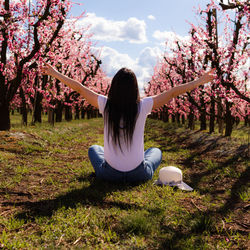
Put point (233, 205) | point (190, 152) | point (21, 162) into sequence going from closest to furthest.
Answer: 1. point (233, 205)
2. point (21, 162)
3. point (190, 152)

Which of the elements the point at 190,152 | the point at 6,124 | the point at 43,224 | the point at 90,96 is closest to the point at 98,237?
the point at 43,224

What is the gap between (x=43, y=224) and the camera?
109 inches

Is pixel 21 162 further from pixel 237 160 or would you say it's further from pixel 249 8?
pixel 249 8

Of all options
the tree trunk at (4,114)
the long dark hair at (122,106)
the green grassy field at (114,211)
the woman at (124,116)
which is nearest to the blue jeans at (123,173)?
the woman at (124,116)

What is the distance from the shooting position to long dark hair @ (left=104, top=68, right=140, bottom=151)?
135 inches

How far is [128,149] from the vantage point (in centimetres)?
376

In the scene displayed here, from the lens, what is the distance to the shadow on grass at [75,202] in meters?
3.09

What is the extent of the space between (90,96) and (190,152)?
217 inches

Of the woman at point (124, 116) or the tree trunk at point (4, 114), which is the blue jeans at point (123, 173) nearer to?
the woman at point (124, 116)

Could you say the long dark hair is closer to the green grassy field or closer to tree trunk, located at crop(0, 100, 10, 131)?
the green grassy field

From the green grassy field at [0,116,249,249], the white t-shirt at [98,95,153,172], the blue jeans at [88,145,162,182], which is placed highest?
the white t-shirt at [98,95,153,172]

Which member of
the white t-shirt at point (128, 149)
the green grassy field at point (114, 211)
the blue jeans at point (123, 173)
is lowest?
the green grassy field at point (114, 211)

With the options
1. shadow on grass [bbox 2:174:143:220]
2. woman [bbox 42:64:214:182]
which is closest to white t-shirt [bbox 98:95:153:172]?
woman [bbox 42:64:214:182]

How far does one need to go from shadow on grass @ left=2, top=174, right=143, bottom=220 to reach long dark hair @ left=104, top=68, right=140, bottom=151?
75 centimetres
